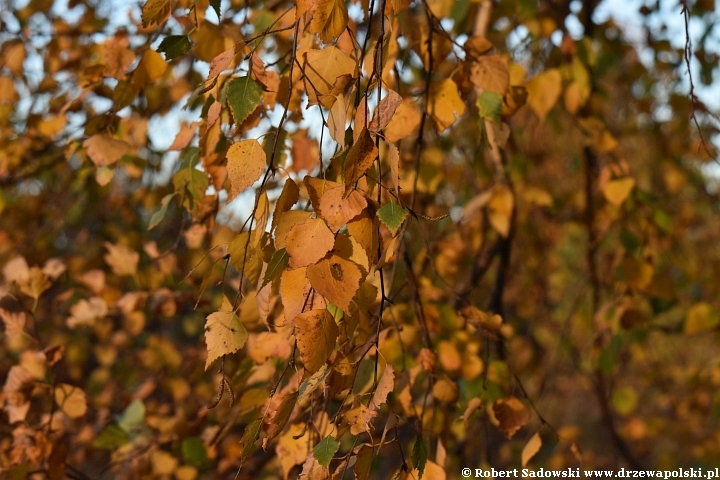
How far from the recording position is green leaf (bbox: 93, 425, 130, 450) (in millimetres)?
1075

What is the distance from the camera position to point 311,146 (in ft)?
2.72

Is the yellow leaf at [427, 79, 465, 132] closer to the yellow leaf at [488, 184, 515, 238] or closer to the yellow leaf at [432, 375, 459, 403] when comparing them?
the yellow leaf at [432, 375, 459, 403]

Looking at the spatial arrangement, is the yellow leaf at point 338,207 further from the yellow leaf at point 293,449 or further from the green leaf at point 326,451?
the yellow leaf at point 293,449

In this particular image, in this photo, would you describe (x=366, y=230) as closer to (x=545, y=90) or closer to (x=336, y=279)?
(x=336, y=279)

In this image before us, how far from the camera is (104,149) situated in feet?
2.59

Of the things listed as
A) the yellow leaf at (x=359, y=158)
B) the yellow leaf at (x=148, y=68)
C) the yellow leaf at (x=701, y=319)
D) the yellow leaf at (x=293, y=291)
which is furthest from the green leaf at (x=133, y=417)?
the yellow leaf at (x=701, y=319)

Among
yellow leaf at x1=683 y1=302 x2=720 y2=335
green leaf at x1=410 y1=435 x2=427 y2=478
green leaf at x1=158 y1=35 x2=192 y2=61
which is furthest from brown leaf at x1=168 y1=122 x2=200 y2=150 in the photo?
yellow leaf at x1=683 y1=302 x2=720 y2=335

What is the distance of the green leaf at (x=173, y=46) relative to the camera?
682 millimetres

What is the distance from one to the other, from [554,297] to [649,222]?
9.90 feet

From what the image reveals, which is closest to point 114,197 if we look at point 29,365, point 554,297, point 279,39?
point 279,39

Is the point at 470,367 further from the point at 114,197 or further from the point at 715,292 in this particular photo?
the point at 114,197

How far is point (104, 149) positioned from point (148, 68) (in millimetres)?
110

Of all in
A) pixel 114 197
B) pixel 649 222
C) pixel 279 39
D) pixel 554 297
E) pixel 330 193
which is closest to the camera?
pixel 330 193

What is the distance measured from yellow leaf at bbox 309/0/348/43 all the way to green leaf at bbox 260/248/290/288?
178 millimetres
